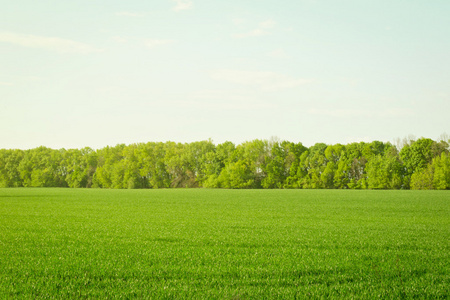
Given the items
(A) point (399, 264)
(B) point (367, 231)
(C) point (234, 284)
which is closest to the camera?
(C) point (234, 284)

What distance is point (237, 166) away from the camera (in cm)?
10381

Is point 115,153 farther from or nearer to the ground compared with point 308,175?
farther from the ground

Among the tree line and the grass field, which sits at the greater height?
the tree line

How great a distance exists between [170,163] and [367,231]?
97630 mm

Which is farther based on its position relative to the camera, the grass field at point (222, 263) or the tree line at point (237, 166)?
the tree line at point (237, 166)

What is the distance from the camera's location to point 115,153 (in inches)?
4756

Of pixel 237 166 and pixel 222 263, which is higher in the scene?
pixel 237 166

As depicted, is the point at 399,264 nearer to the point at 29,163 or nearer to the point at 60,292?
the point at 60,292

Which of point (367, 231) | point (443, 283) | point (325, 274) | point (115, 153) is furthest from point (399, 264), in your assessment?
point (115, 153)

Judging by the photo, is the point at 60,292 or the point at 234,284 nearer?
the point at 60,292

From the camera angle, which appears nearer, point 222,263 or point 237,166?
point 222,263

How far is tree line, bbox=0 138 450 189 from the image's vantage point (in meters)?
90.7

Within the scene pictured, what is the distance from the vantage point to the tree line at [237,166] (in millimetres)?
90688

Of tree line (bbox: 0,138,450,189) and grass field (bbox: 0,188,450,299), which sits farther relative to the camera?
tree line (bbox: 0,138,450,189)
